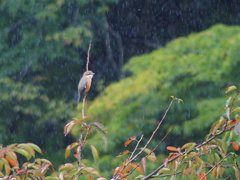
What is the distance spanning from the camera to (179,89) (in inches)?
234

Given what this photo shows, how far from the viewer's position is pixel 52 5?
8445 mm

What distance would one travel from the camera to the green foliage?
577cm

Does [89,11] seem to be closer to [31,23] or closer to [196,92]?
[31,23]

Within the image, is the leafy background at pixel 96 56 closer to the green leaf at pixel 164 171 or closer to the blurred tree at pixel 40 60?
the blurred tree at pixel 40 60

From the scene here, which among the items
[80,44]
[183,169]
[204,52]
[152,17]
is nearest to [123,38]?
[152,17]

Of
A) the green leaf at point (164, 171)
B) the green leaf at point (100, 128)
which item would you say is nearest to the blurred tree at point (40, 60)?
the green leaf at point (100, 128)

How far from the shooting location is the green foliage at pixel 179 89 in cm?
577

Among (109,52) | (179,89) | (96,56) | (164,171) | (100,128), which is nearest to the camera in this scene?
(164,171)

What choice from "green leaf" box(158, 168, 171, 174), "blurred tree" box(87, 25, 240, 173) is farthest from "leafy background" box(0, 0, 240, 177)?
"green leaf" box(158, 168, 171, 174)

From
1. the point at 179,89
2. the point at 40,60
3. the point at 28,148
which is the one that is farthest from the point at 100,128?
the point at 40,60

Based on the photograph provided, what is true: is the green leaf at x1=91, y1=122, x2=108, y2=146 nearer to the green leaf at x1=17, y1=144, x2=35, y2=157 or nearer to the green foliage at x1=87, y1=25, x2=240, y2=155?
the green leaf at x1=17, y1=144, x2=35, y2=157

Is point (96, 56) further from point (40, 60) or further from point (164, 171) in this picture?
point (164, 171)

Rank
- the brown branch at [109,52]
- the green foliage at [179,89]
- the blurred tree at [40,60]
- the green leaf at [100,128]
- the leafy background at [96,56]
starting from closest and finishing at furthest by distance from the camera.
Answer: the green leaf at [100,128], the green foliage at [179,89], the leafy background at [96,56], the blurred tree at [40,60], the brown branch at [109,52]

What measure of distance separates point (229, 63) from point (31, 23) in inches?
164
